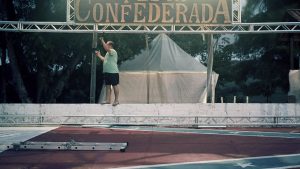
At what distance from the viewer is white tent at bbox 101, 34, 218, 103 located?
1933 centimetres

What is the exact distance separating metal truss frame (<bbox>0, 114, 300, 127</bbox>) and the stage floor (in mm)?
1817

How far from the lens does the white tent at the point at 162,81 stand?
1933 centimetres

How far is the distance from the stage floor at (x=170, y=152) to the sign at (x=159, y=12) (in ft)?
11.4

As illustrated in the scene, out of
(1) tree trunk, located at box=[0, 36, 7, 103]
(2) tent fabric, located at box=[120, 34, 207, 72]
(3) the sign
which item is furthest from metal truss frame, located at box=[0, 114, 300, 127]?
(1) tree trunk, located at box=[0, 36, 7, 103]

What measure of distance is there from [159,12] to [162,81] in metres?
8.18

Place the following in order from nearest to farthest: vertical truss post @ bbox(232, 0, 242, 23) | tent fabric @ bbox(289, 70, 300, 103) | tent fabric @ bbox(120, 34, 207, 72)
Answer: vertical truss post @ bbox(232, 0, 242, 23) → tent fabric @ bbox(289, 70, 300, 103) → tent fabric @ bbox(120, 34, 207, 72)

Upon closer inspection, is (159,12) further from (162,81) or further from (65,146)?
(162,81)

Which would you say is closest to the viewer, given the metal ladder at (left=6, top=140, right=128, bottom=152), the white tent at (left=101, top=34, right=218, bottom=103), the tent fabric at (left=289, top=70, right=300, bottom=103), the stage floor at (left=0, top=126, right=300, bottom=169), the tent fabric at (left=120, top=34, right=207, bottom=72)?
the stage floor at (left=0, top=126, right=300, bottom=169)

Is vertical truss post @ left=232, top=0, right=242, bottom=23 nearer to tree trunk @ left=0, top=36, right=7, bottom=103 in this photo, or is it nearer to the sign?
the sign

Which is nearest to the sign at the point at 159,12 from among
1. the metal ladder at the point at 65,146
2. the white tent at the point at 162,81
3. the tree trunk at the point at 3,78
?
the metal ladder at the point at 65,146

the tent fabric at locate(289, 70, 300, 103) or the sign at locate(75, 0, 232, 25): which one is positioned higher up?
the sign at locate(75, 0, 232, 25)

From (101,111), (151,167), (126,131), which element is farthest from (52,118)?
(151,167)

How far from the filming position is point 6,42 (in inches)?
758

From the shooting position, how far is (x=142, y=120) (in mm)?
12109
